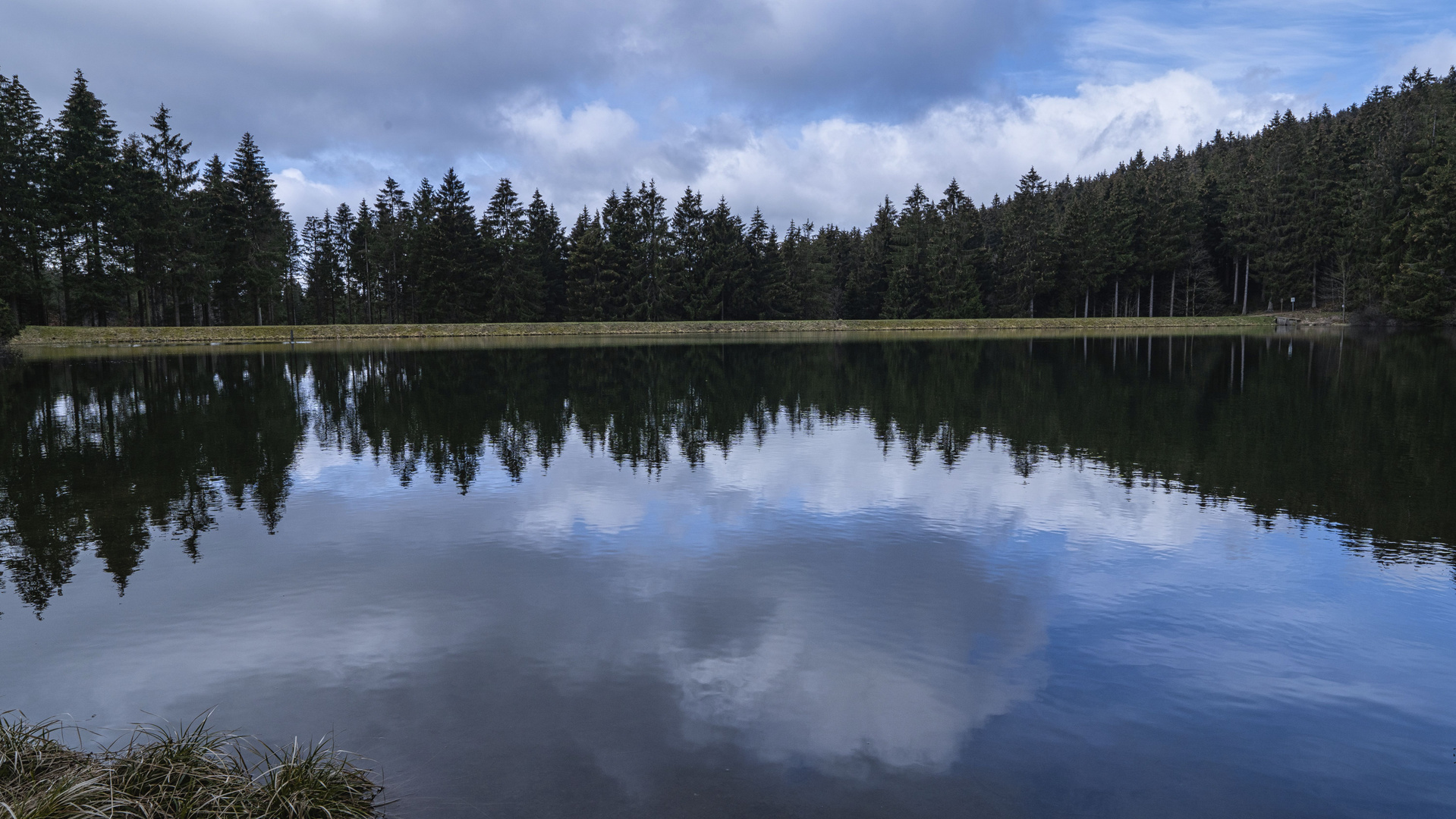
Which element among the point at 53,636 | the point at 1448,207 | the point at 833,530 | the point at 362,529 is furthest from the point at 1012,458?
the point at 1448,207

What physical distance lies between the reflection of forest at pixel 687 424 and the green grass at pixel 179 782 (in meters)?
4.42

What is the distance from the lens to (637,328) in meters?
77.4

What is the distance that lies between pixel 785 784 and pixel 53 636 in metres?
6.63

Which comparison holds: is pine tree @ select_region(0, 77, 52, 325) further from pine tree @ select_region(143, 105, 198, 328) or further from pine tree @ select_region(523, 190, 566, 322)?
pine tree @ select_region(523, 190, 566, 322)

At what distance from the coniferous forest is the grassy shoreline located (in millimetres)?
4489

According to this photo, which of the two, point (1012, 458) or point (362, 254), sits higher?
point (362, 254)

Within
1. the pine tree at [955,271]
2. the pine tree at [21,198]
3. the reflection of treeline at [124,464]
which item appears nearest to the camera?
the reflection of treeline at [124,464]

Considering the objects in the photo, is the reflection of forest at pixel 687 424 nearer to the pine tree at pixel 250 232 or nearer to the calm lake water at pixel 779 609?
the calm lake water at pixel 779 609

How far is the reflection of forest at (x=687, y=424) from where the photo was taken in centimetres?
1186

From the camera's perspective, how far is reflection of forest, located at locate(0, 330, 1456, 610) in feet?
38.9

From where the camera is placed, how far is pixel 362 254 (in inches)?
3260

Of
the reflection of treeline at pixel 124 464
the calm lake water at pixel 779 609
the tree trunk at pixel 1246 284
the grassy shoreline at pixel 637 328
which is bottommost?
the calm lake water at pixel 779 609

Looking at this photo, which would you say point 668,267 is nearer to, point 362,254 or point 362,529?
point 362,254

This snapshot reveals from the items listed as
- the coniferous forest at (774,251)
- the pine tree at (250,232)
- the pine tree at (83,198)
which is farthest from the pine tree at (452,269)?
the pine tree at (83,198)
